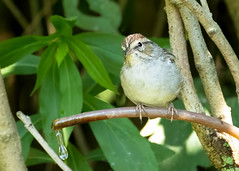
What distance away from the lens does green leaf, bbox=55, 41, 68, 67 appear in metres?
2.51

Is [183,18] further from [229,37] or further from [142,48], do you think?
[229,37]

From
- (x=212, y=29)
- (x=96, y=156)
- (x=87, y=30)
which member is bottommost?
(x=96, y=156)

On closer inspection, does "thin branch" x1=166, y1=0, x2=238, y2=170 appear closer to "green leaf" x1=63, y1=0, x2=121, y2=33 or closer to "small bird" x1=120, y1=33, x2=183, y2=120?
"small bird" x1=120, y1=33, x2=183, y2=120

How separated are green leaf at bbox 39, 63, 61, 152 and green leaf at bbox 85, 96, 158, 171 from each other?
192 millimetres

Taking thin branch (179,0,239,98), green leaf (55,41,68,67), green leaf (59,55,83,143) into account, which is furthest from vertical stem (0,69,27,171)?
thin branch (179,0,239,98)

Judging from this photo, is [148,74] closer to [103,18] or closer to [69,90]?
[69,90]

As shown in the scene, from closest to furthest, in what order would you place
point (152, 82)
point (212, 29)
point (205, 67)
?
point (212, 29) < point (205, 67) < point (152, 82)

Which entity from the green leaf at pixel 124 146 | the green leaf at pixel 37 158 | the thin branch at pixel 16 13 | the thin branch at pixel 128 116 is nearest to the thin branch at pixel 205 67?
the thin branch at pixel 128 116

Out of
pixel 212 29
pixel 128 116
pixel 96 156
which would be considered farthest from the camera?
pixel 96 156

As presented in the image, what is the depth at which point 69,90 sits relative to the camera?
8.36ft

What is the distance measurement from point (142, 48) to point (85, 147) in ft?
5.60

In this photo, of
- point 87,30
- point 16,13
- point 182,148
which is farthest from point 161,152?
point 16,13

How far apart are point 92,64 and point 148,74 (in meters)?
0.34

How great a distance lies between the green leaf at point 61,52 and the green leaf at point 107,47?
0.15 metres
